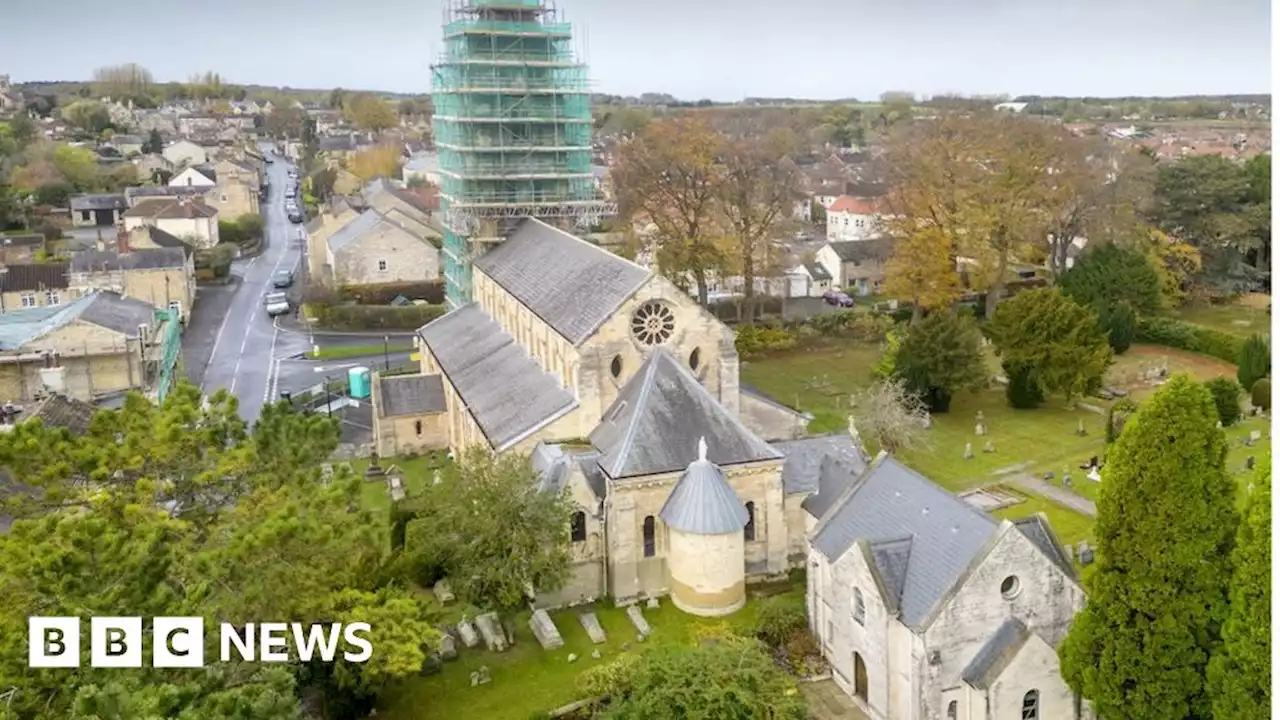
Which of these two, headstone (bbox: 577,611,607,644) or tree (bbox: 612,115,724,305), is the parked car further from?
headstone (bbox: 577,611,607,644)

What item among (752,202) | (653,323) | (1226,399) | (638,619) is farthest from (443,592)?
(752,202)

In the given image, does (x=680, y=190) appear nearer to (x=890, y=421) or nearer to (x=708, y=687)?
(x=890, y=421)

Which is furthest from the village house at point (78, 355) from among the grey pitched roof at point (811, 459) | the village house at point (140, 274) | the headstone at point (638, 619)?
the grey pitched roof at point (811, 459)

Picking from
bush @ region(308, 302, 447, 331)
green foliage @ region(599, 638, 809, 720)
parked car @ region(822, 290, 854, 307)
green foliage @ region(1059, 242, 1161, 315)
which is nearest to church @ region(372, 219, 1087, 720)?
green foliage @ region(599, 638, 809, 720)

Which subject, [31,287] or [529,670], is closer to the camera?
[529,670]

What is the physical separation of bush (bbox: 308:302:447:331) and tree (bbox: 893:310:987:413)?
30.1 meters

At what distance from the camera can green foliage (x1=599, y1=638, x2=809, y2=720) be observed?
65.2 feet

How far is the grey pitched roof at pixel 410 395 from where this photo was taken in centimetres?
4066

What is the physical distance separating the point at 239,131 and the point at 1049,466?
158 meters

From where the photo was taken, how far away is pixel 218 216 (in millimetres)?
91125

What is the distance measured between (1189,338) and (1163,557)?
41585 mm

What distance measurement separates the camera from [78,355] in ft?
149

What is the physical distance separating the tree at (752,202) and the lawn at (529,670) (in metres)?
30.2

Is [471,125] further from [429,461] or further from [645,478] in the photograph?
[645,478]
